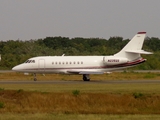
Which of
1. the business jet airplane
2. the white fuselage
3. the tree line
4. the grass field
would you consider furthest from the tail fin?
the tree line

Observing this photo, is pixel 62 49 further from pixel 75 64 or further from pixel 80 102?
pixel 80 102

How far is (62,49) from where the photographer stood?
11975cm

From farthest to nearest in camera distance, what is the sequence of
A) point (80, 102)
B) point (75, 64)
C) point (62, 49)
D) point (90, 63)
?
point (62, 49), point (75, 64), point (90, 63), point (80, 102)

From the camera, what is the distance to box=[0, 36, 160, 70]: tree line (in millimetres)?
90812

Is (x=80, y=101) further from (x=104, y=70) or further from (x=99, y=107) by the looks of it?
(x=104, y=70)

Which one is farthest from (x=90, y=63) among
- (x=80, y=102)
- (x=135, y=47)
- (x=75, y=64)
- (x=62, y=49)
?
(x=62, y=49)

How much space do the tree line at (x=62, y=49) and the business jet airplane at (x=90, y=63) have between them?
33470 mm

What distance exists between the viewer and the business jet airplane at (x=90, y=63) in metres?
52.3

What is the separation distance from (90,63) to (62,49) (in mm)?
67326

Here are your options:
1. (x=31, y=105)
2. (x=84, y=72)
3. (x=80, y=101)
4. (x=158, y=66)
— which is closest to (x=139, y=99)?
(x=80, y=101)

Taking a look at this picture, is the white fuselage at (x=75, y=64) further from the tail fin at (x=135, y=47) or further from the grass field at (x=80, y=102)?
the grass field at (x=80, y=102)

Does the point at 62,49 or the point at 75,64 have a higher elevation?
the point at 62,49

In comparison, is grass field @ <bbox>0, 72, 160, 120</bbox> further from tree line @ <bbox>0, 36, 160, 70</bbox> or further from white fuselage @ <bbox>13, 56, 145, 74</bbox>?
tree line @ <bbox>0, 36, 160, 70</bbox>

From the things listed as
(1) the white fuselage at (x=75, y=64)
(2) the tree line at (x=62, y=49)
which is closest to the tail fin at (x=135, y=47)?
(1) the white fuselage at (x=75, y=64)
